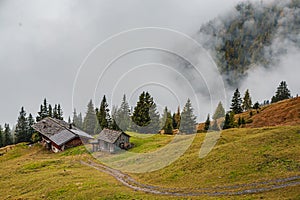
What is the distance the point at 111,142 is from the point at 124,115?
55.6m

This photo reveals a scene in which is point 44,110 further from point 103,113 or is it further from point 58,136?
point 58,136

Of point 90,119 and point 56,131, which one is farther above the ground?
point 90,119

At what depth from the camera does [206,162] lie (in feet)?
147

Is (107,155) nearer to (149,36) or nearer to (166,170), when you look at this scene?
(166,170)

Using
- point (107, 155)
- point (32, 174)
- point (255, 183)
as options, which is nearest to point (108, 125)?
point (107, 155)

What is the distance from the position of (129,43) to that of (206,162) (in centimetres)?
2381

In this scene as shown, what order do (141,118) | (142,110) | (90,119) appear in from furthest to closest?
(90,119) < (141,118) < (142,110)

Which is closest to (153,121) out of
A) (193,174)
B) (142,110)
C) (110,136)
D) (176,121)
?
(142,110)

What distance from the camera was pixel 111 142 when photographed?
69375mm

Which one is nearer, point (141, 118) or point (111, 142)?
point (111, 142)

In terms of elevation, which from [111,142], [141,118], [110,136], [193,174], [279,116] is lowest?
[193,174]

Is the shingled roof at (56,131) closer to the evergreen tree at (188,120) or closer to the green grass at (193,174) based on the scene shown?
the green grass at (193,174)

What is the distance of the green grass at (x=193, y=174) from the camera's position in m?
36.0

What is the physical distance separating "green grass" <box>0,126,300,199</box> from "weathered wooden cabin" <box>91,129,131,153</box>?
517 inches
